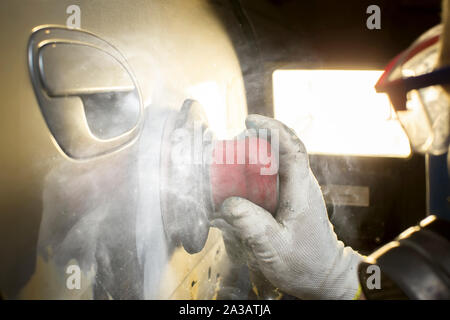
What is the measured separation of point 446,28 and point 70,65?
0.66 m

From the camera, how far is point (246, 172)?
2.03ft

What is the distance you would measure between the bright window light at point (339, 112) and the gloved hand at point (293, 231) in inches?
3.0

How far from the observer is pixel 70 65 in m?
0.47

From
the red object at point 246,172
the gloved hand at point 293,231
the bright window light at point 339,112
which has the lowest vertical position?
the gloved hand at point 293,231

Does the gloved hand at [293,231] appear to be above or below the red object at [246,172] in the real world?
below

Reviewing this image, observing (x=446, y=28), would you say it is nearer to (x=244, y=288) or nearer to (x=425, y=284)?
(x=425, y=284)

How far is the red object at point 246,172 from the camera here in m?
0.61

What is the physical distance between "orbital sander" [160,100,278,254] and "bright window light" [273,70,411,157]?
132 mm

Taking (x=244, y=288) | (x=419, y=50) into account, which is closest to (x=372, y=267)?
(x=244, y=288)

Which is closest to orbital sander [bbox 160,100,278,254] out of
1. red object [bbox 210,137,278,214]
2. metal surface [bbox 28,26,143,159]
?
red object [bbox 210,137,278,214]

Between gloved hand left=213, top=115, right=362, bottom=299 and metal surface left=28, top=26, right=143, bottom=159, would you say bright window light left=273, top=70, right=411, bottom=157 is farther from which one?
metal surface left=28, top=26, right=143, bottom=159

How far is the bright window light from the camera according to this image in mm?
718

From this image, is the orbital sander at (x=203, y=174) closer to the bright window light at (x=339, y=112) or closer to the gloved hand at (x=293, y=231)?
the gloved hand at (x=293, y=231)

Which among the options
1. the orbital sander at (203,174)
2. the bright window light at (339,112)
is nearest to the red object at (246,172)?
the orbital sander at (203,174)
